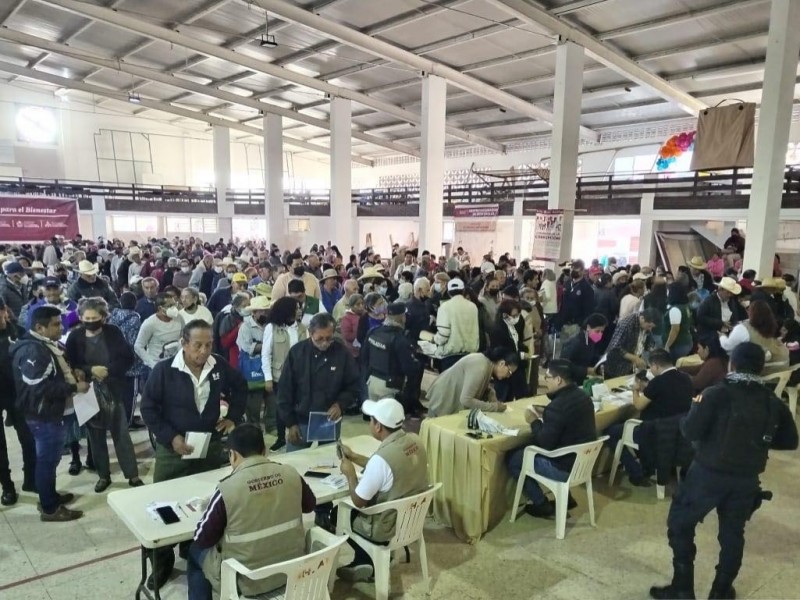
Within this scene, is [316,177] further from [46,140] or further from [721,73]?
[721,73]

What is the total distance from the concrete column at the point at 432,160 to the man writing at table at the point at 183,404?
10131 millimetres

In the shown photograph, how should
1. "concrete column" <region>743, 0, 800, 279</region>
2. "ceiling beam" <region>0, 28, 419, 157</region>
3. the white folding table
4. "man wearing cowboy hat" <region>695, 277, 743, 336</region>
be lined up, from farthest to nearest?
"ceiling beam" <region>0, 28, 419, 157</region> → "concrete column" <region>743, 0, 800, 279</region> → "man wearing cowboy hat" <region>695, 277, 743, 336</region> → the white folding table

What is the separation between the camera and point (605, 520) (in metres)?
3.91

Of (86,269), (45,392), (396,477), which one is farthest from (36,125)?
(396,477)

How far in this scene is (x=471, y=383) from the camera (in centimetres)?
402

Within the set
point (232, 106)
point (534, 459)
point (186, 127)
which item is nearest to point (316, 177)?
point (186, 127)

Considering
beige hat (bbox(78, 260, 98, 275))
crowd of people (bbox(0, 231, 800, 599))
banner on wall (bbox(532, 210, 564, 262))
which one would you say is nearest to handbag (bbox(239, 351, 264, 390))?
crowd of people (bbox(0, 231, 800, 599))

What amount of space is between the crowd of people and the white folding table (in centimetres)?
14

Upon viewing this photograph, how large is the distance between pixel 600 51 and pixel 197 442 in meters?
10.1

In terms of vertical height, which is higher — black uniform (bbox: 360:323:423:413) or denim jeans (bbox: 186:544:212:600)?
black uniform (bbox: 360:323:423:413)

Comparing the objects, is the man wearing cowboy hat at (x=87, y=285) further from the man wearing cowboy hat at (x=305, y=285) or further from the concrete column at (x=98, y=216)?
the concrete column at (x=98, y=216)

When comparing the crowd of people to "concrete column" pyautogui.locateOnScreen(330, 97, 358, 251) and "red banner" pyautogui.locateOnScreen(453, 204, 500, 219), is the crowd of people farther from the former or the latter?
"red banner" pyautogui.locateOnScreen(453, 204, 500, 219)

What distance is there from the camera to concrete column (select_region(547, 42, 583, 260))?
980 cm

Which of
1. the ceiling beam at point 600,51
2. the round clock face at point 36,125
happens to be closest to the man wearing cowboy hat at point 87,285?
the ceiling beam at point 600,51
